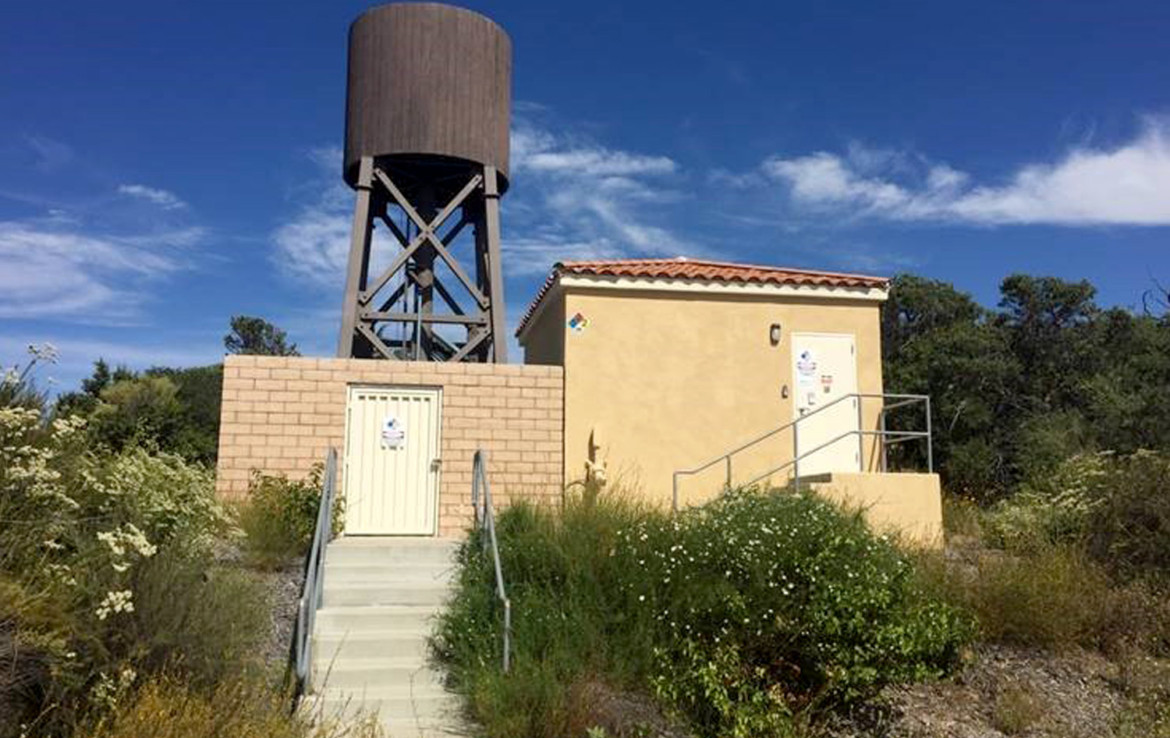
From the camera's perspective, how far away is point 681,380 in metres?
13.0

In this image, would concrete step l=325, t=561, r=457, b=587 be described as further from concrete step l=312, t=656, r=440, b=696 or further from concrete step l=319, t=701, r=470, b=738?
concrete step l=319, t=701, r=470, b=738

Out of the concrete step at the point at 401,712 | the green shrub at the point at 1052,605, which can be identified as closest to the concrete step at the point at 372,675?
the concrete step at the point at 401,712

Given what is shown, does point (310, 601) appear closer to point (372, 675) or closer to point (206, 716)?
point (372, 675)

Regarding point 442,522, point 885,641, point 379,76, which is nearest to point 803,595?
point 885,641

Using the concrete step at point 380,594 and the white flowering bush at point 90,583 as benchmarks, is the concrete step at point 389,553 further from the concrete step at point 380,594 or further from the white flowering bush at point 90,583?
the white flowering bush at point 90,583

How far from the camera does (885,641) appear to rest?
24.5 ft

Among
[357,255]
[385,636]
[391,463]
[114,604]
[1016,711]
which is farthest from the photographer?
[357,255]

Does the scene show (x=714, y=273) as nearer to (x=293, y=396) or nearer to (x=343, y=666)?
(x=293, y=396)

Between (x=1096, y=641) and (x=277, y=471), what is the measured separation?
9057mm

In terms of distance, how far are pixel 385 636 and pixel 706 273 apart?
7129mm

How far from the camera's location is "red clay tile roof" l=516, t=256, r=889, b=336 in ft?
42.4

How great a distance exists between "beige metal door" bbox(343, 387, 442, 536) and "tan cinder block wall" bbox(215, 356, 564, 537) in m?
0.13

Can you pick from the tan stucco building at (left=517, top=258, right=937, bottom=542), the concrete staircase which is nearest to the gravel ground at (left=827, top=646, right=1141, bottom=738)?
the concrete staircase

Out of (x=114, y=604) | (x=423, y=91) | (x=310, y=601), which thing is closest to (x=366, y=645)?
(x=310, y=601)
